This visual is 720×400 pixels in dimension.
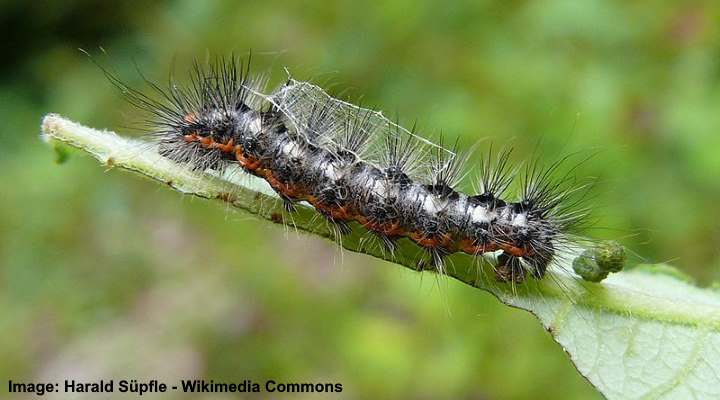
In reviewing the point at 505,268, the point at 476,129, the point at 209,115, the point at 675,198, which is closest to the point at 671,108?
the point at 675,198

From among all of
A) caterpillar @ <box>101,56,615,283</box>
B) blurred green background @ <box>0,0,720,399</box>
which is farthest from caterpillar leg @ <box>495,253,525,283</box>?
blurred green background @ <box>0,0,720,399</box>

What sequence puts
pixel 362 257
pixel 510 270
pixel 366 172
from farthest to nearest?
1. pixel 362 257
2. pixel 366 172
3. pixel 510 270

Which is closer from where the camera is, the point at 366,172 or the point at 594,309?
the point at 594,309

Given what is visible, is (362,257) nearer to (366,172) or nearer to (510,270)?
(366,172)

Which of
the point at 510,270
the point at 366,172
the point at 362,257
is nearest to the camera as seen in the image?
the point at 510,270

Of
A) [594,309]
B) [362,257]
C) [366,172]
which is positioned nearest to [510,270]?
[594,309]

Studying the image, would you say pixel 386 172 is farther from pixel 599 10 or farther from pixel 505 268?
pixel 599 10
